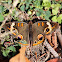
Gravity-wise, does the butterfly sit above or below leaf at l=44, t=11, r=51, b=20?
below

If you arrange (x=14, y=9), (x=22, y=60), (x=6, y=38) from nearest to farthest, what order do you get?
(x=22, y=60), (x=6, y=38), (x=14, y=9)

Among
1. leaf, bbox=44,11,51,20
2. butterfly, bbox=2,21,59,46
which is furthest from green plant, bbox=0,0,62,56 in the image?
Answer: butterfly, bbox=2,21,59,46

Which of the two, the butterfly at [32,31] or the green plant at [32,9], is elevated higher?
the green plant at [32,9]

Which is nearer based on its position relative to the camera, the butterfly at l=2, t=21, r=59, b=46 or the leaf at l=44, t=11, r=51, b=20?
the butterfly at l=2, t=21, r=59, b=46

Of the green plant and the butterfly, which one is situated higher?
the green plant

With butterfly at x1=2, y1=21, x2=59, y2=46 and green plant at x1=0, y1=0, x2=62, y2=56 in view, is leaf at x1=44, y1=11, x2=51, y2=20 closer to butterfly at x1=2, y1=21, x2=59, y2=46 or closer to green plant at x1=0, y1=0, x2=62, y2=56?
green plant at x1=0, y1=0, x2=62, y2=56

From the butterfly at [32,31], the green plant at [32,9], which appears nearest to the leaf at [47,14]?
the green plant at [32,9]

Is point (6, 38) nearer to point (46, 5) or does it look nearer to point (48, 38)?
point (48, 38)

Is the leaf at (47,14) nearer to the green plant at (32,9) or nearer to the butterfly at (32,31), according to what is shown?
the green plant at (32,9)

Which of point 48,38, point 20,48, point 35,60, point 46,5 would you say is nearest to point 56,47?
point 48,38

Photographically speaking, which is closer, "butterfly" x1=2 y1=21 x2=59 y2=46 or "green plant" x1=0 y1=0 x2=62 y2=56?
"butterfly" x1=2 y1=21 x2=59 y2=46

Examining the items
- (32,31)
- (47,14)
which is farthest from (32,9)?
(32,31)
